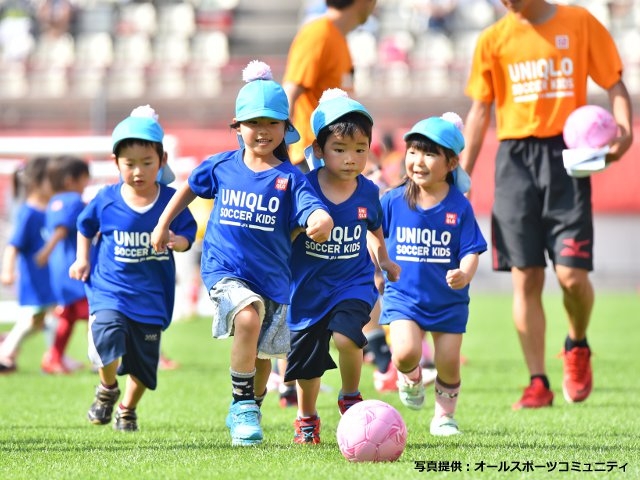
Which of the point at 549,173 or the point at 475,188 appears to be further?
the point at 475,188

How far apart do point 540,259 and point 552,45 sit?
1367 mm

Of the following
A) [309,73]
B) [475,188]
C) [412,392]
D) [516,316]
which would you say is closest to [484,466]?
[412,392]

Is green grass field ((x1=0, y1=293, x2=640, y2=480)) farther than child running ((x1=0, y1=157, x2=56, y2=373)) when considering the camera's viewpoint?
No

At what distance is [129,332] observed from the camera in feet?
21.9

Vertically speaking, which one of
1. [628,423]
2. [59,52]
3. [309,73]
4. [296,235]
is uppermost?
[59,52]

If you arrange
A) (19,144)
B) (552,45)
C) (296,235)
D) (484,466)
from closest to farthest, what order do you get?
(484,466) → (296,235) → (552,45) → (19,144)

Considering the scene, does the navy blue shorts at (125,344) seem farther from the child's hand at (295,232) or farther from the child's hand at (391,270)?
the child's hand at (391,270)

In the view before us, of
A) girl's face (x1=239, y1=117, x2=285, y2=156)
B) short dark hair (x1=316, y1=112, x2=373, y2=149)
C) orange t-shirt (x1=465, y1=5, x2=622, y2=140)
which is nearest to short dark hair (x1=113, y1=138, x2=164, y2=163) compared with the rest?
girl's face (x1=239, y1=117, x2=285, y2=156)

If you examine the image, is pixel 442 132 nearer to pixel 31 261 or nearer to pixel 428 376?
pixel 428 376

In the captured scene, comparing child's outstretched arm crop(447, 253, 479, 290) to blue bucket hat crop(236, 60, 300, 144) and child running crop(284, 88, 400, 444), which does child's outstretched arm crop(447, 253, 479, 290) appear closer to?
child running crop(284, 88, 400, 444)

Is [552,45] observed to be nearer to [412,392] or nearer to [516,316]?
[516,316]

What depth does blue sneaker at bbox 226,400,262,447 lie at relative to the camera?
5.71 metres

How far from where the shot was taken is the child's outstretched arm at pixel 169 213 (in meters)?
6.08

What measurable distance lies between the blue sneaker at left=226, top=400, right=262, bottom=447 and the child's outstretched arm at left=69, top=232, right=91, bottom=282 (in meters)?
1.43
